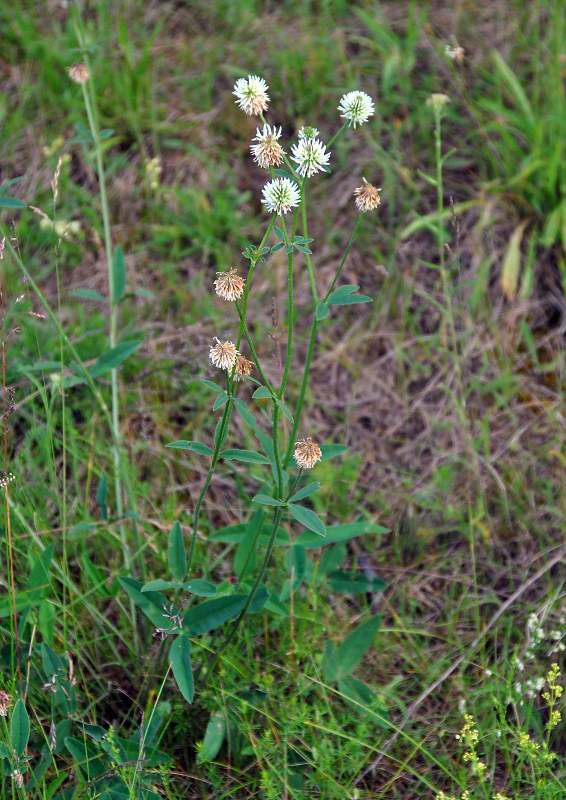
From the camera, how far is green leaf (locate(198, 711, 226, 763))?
5.29 feet

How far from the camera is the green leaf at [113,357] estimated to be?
2.04 metres

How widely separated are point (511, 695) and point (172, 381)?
140cm

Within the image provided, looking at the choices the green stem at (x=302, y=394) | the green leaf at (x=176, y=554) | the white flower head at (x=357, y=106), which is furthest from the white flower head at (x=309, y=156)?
the green leaf at (x=176, y=554)

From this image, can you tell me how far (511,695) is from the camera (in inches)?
68.6

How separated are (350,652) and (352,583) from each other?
0.71 ft

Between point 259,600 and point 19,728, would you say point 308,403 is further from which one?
point 19,728

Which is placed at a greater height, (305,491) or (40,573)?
(305,491)

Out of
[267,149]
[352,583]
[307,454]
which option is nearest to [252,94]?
[267,149]

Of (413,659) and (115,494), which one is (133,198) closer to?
(115,494)

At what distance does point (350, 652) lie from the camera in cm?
182

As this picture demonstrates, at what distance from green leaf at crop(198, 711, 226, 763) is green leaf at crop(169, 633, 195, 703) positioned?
17 centimetres

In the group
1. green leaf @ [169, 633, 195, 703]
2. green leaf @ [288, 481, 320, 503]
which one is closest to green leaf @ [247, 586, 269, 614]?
green leaf @ [169, 633, 195, 703]

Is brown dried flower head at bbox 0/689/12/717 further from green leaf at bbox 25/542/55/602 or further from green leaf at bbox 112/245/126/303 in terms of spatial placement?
green leaf at bbox 112/245/126/303

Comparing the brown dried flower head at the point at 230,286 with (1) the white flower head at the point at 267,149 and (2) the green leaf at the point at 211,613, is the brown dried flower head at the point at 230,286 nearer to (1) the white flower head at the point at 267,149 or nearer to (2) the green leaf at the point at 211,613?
(1) the white flower head at the point at 267,149
